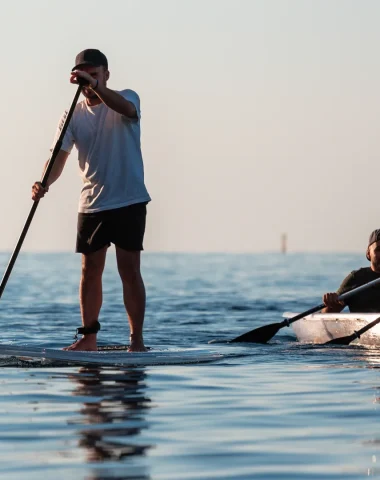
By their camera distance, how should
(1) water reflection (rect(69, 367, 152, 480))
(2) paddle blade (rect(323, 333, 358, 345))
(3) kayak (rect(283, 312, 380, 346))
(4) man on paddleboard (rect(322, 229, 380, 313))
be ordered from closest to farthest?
(1) water reflection (rect(69, 367, 152, 480)), (2) paddle blade (rect(323, 333, 358, 345)), (3) kayak (rect(283, 312, 380, 346)), (4) man on paddleboard (rect(322, 229, 380, 313))

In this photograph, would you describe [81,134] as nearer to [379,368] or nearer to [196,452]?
[379,368]

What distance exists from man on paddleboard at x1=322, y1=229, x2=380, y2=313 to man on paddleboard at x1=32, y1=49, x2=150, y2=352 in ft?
10.3

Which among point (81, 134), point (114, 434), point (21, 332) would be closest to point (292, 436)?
point (114, 434)

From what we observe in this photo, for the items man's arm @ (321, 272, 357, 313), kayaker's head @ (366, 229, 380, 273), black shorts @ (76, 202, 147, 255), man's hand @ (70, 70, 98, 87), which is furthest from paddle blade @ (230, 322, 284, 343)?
man's hand @ (70, 70, 98, 87)

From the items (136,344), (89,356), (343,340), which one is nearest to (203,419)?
(89,356)

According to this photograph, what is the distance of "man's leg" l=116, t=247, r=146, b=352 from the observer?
940cm

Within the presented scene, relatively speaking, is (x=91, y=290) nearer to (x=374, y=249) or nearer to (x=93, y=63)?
(x=93, y=63)

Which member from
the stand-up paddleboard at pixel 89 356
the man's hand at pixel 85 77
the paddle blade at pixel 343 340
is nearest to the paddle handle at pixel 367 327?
the paddle blade at pixel 343 340

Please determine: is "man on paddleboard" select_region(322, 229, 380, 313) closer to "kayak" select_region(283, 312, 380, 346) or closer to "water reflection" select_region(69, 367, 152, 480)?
"kayak" select_region(283, 312, 380, 346)

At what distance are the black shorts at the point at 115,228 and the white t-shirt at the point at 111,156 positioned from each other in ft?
0.17

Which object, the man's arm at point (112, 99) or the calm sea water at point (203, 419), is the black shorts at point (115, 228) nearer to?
the man's arm at point (112, 99)

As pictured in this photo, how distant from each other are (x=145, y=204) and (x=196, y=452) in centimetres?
385

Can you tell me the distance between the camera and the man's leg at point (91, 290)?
31.3 feet

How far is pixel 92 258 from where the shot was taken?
31.3ft
